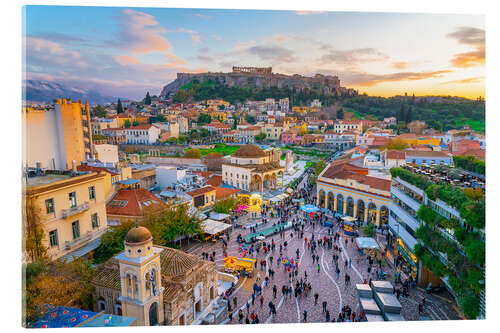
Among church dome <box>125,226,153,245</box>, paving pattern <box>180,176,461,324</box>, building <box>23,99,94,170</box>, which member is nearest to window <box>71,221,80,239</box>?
building <box>23,99,94,170</box>

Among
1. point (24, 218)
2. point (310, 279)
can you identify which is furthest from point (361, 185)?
point (24, 218)

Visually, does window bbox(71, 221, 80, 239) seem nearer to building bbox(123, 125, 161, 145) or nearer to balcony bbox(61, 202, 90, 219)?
balcony bbox(61, 202, 90, 219)

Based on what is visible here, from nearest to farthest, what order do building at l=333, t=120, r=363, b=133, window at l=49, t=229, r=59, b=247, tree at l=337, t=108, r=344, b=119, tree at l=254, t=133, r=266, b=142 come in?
window at l=49, t=229, r=59, b=247 → building at l=333, t=120, r=363, b=133 → tree at l=254, t=133, r=266, b=142 → tree at l=337, t=108, r=344, b=119

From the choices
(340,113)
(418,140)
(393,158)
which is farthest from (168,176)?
(340,113)

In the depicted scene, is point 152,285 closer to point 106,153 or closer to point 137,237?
point 137,237

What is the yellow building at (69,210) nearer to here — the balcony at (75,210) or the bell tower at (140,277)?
the balcony at (75,210)

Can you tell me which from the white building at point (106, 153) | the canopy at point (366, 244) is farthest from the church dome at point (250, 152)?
the canopy at point (366, 244)
